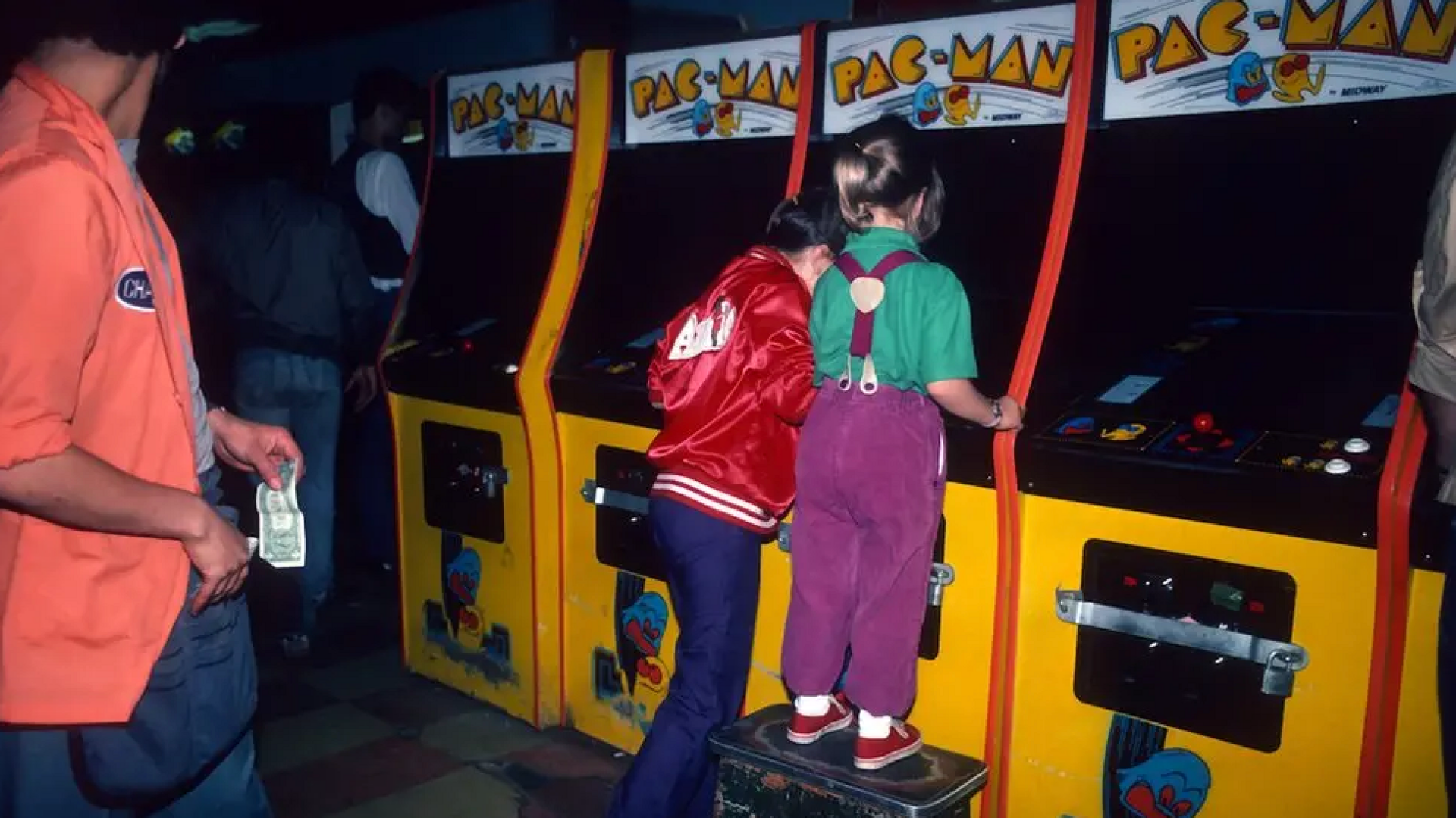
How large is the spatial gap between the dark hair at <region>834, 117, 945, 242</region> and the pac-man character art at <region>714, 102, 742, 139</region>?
2.33ft

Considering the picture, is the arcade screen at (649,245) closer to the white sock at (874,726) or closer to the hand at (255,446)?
the white sock at (874,726)

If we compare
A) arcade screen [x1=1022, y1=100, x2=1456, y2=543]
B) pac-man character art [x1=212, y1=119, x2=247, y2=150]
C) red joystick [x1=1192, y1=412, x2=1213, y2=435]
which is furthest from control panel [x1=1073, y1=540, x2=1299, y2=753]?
pac-man character art [x1=212, y1=119, x2=247, y2=150]

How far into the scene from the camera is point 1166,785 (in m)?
2.11

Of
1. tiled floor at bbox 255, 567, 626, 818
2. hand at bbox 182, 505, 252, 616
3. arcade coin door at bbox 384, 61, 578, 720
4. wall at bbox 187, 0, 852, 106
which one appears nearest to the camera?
hand at bbox 182, 505, 252, 616

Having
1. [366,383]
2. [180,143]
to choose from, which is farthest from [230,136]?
[366,383]

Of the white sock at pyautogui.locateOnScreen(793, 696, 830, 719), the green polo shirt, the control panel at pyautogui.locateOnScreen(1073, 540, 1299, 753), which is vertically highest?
the green polo shirt

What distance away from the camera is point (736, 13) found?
19.9 ft

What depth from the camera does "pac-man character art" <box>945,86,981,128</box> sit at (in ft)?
7.89

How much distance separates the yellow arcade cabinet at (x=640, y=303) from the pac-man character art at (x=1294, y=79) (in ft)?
3.44

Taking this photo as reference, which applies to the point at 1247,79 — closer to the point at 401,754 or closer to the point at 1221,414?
the point at 1221,414

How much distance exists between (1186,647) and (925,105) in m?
1.25

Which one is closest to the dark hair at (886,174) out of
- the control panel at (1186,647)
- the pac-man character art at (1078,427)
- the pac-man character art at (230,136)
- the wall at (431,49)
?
the pac-man character art at (1078,427)

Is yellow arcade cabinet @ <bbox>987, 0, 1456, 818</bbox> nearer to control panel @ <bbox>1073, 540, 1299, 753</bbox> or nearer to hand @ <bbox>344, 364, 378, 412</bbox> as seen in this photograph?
control panel @ <bbox>1073, 540, 1299, 753</bbox>

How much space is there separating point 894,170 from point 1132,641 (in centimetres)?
99
